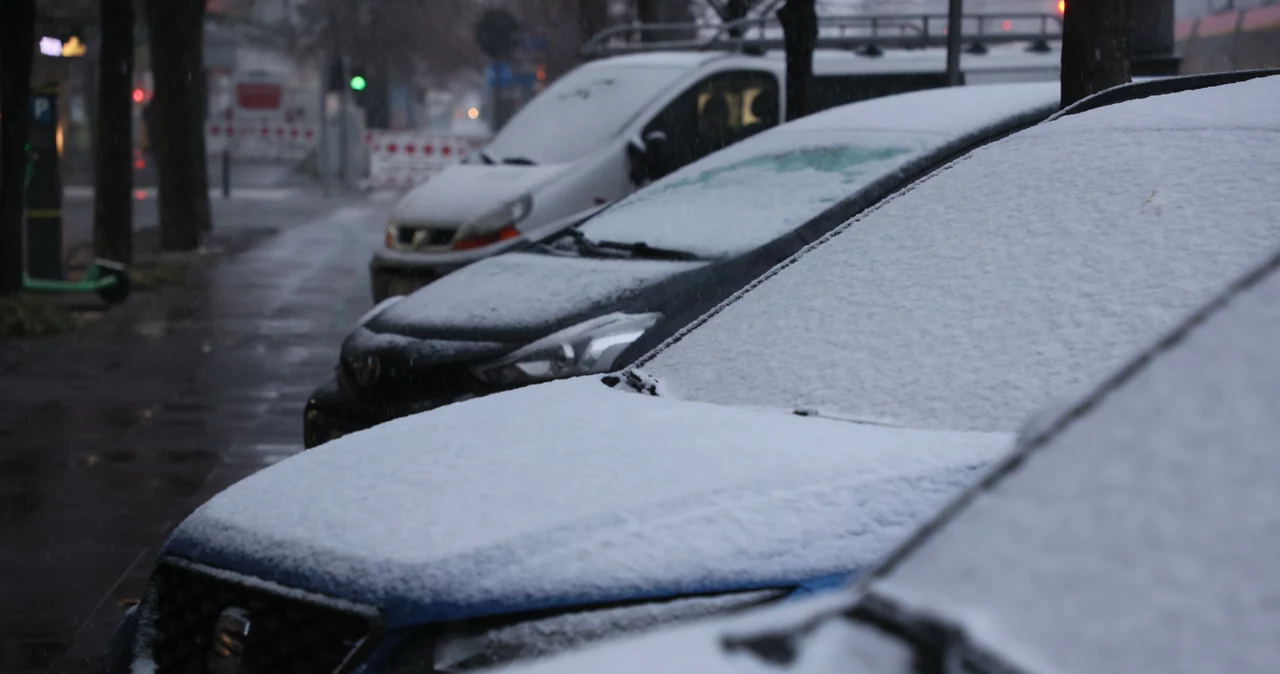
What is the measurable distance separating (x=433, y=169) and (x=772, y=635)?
116 feet

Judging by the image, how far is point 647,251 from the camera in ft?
21.9

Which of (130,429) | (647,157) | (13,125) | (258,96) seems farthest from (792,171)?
(258,96)

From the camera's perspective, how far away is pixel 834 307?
372 centimetres

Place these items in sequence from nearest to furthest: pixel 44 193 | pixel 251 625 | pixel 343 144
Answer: pixel 251 625
pixel 44 193
pixel 343 144

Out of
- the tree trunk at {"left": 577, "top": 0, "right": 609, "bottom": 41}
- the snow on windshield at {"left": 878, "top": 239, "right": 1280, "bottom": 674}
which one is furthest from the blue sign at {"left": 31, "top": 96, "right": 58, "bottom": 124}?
the snow on windshield at {"left": 878, "top": 239, "right": 1280, "bottom": 674}

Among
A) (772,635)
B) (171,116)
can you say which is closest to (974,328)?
(772,635)

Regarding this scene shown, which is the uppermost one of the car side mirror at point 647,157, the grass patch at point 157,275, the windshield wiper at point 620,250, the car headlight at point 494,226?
the car side mirror at point 647,157

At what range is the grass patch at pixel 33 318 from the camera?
472 inches

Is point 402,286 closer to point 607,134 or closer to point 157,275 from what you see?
point 607,134

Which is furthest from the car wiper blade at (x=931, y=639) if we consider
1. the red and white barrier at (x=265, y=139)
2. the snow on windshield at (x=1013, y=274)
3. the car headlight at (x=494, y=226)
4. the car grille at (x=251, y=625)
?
the red and white barrier at (x=265, y=139)

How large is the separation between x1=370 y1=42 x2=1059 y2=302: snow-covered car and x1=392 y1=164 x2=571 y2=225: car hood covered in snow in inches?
0.4

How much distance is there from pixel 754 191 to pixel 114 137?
11.5 m

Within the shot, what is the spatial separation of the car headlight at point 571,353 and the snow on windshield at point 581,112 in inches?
241

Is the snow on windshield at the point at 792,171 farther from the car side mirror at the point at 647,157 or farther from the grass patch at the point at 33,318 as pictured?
the grass patch at the point at 33,318
